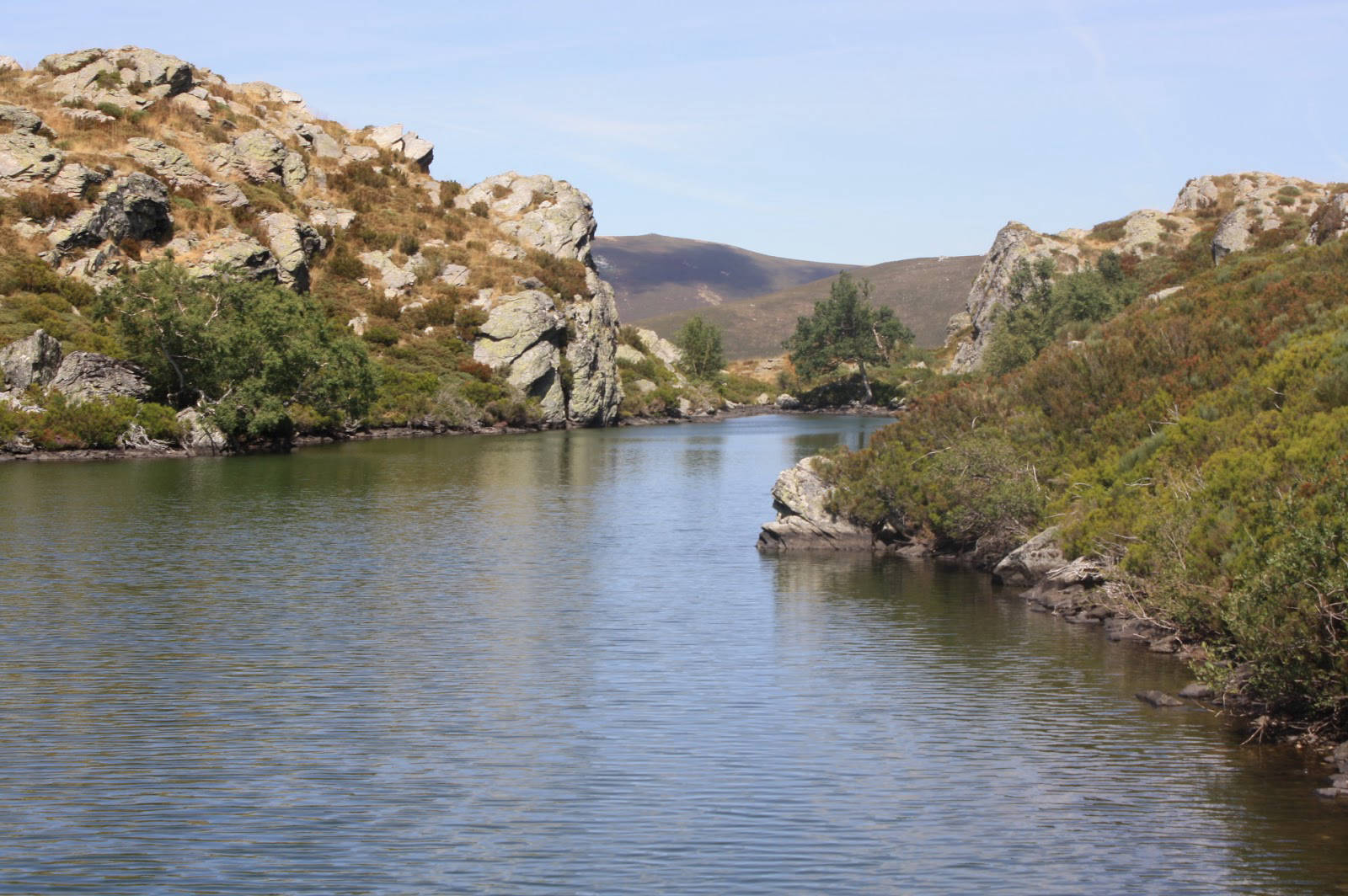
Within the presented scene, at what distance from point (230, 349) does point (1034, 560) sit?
57214 mm

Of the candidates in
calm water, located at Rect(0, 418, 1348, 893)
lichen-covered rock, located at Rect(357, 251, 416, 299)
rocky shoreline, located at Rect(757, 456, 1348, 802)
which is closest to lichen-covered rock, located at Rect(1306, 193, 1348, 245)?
rocky shoreline, located at Rect(757, 456, 1348, 802)

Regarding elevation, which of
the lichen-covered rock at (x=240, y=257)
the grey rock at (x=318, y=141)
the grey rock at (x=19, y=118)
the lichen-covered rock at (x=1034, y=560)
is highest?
the grey rock at (x=318, y=141)

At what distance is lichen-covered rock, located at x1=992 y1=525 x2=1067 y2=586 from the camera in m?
34.0

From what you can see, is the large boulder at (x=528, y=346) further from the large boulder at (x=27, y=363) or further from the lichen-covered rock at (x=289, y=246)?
the large boulder at (x=27, y=363)

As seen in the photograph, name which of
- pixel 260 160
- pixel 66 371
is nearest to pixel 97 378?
pixel 66 371

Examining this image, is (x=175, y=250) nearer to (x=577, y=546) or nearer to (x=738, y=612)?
(x=577, y=546)

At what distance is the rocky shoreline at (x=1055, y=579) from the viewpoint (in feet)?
70.8

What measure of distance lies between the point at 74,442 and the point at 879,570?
5242 centimetres

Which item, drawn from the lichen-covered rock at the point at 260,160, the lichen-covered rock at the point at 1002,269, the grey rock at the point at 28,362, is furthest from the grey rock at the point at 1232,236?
the lichen-covered rock at the point at 260,160

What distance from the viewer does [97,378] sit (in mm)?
74562

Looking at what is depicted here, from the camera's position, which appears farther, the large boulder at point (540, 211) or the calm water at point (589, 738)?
the large boulder at point (540, 211)

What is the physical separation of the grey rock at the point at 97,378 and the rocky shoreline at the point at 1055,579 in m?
48.8

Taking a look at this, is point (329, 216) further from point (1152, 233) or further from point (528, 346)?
point (1152, 233)

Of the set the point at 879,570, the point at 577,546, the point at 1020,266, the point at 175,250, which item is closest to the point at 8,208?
the point at 175,250
